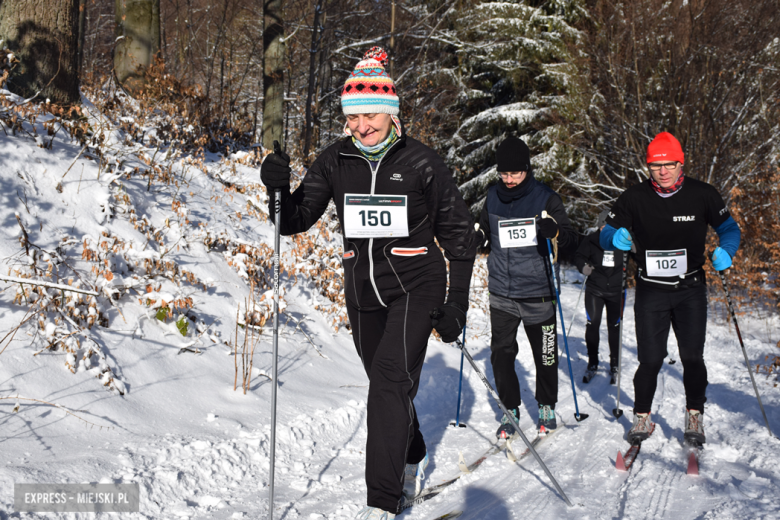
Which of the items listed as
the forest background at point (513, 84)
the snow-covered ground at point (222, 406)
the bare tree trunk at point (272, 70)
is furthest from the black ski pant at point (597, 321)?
the bare tree trunk at point (272, 70)

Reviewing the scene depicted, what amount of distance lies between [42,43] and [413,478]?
20.6ft

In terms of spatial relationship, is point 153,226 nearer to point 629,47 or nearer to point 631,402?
point 631,402

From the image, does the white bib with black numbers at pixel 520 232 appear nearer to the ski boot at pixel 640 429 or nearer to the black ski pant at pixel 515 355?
the black ski pant at pixel 515 355

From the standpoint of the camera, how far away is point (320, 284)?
7.29m

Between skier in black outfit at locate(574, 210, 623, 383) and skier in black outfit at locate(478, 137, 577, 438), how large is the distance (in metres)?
2.47

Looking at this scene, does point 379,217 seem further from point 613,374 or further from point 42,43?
point 42,43

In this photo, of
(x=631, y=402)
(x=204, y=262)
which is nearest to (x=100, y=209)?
(x=204, y=262)

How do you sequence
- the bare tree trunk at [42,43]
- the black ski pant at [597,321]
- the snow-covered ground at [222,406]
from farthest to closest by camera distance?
the black ski pant at [597,321] → the bare tree trunk at [42,43] → the snow-covered ground at [222,406]

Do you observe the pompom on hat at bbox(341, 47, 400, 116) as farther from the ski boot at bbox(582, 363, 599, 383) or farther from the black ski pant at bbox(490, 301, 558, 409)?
the ski boot at bbox(582, 363, 599, 383)

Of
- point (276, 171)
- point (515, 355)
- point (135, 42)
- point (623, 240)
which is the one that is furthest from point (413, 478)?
point (135, 42)

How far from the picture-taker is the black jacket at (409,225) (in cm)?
291

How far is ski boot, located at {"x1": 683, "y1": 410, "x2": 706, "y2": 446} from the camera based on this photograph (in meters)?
4.10

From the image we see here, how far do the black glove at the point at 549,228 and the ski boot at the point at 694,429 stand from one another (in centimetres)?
→ 172

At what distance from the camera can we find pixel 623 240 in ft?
13.9
